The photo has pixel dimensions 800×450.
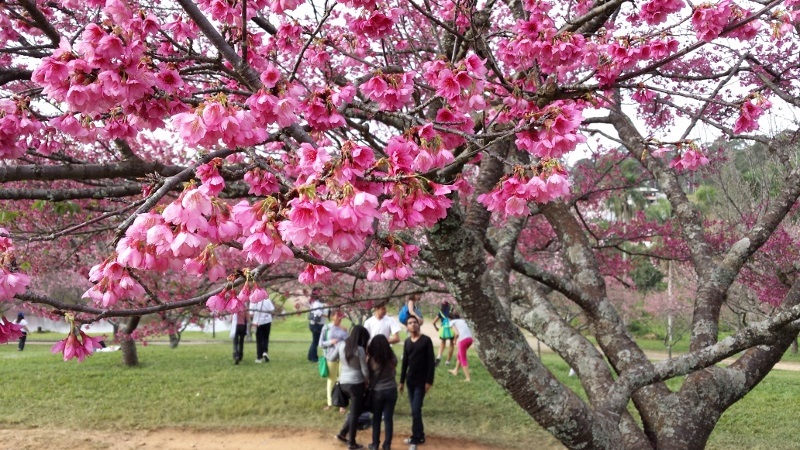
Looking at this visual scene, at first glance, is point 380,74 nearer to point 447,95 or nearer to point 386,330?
point 447,95

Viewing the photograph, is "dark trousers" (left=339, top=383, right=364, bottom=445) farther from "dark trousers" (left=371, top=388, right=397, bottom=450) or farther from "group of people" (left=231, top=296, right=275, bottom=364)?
"group of people" (left=231, top=296, right=275, bottom=364)

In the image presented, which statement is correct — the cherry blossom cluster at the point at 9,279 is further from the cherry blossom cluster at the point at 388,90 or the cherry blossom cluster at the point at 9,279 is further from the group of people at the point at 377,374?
the group of people at the point at 377,374

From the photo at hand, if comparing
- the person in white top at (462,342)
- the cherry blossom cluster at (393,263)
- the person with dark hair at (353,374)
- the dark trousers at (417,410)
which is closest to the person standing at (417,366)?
the dark trousers at (417,410)

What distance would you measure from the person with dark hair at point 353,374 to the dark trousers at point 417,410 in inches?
23.2

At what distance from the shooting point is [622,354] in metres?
3.78

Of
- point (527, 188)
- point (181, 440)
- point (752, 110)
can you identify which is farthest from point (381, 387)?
point (527, 188)

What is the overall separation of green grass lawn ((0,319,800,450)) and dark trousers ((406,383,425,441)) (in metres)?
0.60

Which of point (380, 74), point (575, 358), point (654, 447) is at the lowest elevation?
point (654, 447)

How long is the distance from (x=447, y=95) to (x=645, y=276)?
1086 inches

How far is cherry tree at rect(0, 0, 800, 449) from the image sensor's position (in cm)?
157

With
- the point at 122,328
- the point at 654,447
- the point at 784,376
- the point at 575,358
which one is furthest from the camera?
the point at 784,376

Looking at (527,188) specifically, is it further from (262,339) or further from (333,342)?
(262,339)

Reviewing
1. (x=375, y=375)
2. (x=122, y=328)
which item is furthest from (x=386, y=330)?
(x=122, y=328)

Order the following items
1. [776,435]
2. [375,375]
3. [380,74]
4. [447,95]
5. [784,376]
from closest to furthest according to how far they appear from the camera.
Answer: [447,95], [380,74], [375,375], [776,435], [784,376]
